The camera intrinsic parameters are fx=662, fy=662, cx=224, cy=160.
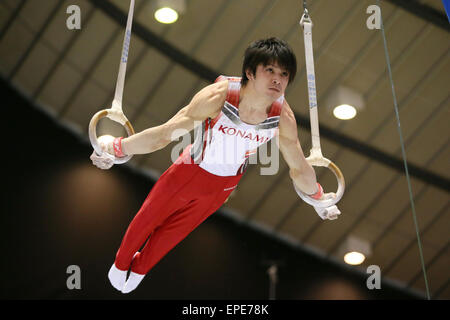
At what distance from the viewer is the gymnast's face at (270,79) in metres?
3.41

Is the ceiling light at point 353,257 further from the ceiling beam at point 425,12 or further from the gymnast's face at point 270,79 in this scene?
the gymnast's face at point 270,79

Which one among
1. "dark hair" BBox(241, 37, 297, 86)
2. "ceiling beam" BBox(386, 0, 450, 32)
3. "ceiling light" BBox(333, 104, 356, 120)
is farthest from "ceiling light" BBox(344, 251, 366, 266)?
"dark hair" BBox(241, 37, 297, 86)

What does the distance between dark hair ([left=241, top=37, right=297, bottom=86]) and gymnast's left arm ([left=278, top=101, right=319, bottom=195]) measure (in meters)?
0.23

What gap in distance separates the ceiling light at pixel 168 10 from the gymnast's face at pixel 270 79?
2981 millimetres

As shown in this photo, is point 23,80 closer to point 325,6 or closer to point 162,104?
point 162,104

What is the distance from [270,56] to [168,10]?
122 inches

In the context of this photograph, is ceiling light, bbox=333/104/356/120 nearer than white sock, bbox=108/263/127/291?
No

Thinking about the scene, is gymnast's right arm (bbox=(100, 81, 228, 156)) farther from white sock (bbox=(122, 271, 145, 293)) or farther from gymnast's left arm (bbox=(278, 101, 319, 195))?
white sock (bbox=(122, 271, 145, 293))

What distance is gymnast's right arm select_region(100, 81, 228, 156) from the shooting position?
3.44 metres

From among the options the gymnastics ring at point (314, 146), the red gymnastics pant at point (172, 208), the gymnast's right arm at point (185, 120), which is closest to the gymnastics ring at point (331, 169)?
the gymnastics ring at point (314, 146)
